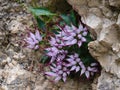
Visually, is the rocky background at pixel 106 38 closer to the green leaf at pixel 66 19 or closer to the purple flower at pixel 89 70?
the purple flower at pixel 89 70

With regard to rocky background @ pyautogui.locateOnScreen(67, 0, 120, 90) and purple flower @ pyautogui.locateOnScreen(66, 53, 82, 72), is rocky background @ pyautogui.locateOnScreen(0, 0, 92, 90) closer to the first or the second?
purple flower @ pyautogui.locateOnScreen(66, 53, 82, 72)

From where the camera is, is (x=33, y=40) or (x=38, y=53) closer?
(x=33, y=40)

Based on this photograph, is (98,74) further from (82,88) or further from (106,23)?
(106,23)

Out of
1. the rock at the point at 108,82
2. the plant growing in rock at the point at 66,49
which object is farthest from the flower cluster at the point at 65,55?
the rock at the point at 108,82

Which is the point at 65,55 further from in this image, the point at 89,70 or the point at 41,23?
the point at 41,23

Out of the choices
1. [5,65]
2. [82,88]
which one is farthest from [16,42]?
[82,88]

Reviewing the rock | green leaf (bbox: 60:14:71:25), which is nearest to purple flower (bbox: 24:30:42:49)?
green leaf (bbox: 60:14:71:25)

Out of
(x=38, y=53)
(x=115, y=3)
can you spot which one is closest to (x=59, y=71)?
(x=38, y=53)
